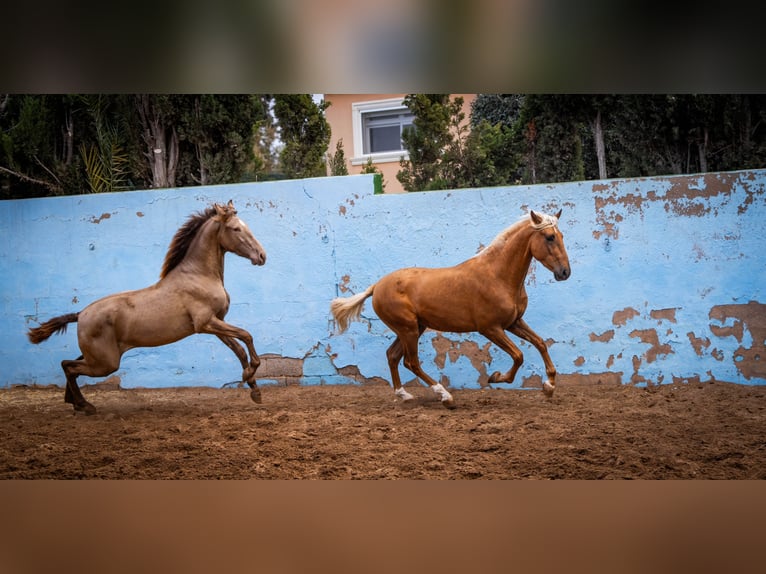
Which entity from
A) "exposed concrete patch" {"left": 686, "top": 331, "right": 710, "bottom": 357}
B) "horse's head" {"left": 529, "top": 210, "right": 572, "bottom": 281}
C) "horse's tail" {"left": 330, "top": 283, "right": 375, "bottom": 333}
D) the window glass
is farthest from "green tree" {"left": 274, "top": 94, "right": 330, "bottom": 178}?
"exposed concrete patch" {"left": 686, "top": 331, "right": 710, "bottom": 357}

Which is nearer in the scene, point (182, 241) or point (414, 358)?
point (414, 358)

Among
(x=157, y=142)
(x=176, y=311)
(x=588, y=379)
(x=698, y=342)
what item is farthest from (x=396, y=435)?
(x=157, y=142)

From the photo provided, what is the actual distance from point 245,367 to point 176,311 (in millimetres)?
582

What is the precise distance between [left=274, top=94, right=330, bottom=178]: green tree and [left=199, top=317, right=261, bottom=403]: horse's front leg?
1547mm

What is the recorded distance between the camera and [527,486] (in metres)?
4.16

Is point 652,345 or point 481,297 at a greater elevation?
point 481,297

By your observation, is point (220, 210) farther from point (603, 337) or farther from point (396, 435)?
point (603, 337)

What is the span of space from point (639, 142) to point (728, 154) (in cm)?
62

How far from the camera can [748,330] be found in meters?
4.97

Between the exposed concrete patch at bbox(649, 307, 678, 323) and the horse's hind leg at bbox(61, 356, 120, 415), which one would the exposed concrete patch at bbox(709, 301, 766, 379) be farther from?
the horse's hind leg at bbox(61, 356, 120, 415)

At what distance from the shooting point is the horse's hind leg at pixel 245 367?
16.6 ft

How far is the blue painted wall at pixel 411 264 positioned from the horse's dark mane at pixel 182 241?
0.87 feet
